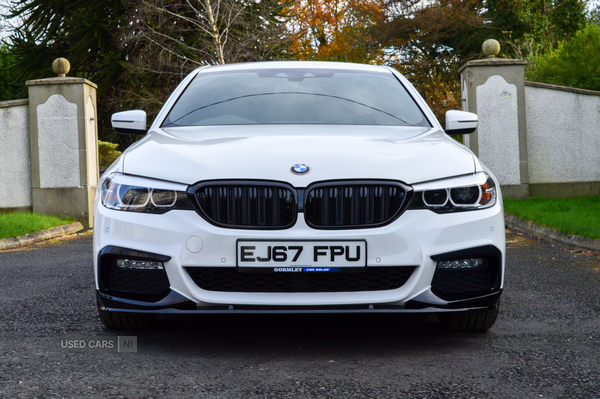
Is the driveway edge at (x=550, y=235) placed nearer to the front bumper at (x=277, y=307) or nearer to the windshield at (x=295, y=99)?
the windshield at (x=295, y=99)

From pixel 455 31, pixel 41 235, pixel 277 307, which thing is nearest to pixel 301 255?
pixel 277 307

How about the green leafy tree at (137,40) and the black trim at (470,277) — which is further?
the green leafy tree at (137,40)

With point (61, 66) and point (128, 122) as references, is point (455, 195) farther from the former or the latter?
point (61, 66)

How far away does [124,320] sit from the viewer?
11.7 ft

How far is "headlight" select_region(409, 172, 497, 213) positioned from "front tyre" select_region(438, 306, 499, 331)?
63 cm

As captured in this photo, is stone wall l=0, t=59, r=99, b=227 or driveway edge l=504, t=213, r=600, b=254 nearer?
driveway edge l=504, t=213, r=600, b=254

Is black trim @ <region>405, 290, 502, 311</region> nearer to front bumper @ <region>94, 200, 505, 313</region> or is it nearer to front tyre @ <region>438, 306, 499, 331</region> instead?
front bumper @ <region>94, 200, 505, 313</region>

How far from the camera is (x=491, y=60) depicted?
38.0ft

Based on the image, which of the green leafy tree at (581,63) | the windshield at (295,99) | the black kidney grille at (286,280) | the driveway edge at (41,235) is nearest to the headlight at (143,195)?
the black kidney grille at (286,280)

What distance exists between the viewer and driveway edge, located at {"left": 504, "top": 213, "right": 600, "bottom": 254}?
22.4ft

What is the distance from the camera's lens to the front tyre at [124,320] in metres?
3.51

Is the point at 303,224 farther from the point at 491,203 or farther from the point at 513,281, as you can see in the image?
the point at 513,281

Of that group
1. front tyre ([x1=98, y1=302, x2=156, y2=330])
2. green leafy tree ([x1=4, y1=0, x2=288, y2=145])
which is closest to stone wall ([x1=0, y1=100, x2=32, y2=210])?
green leafy tree ([x1=4, y1=0, x2=288, y2=145])

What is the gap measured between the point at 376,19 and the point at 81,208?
2142 cm
